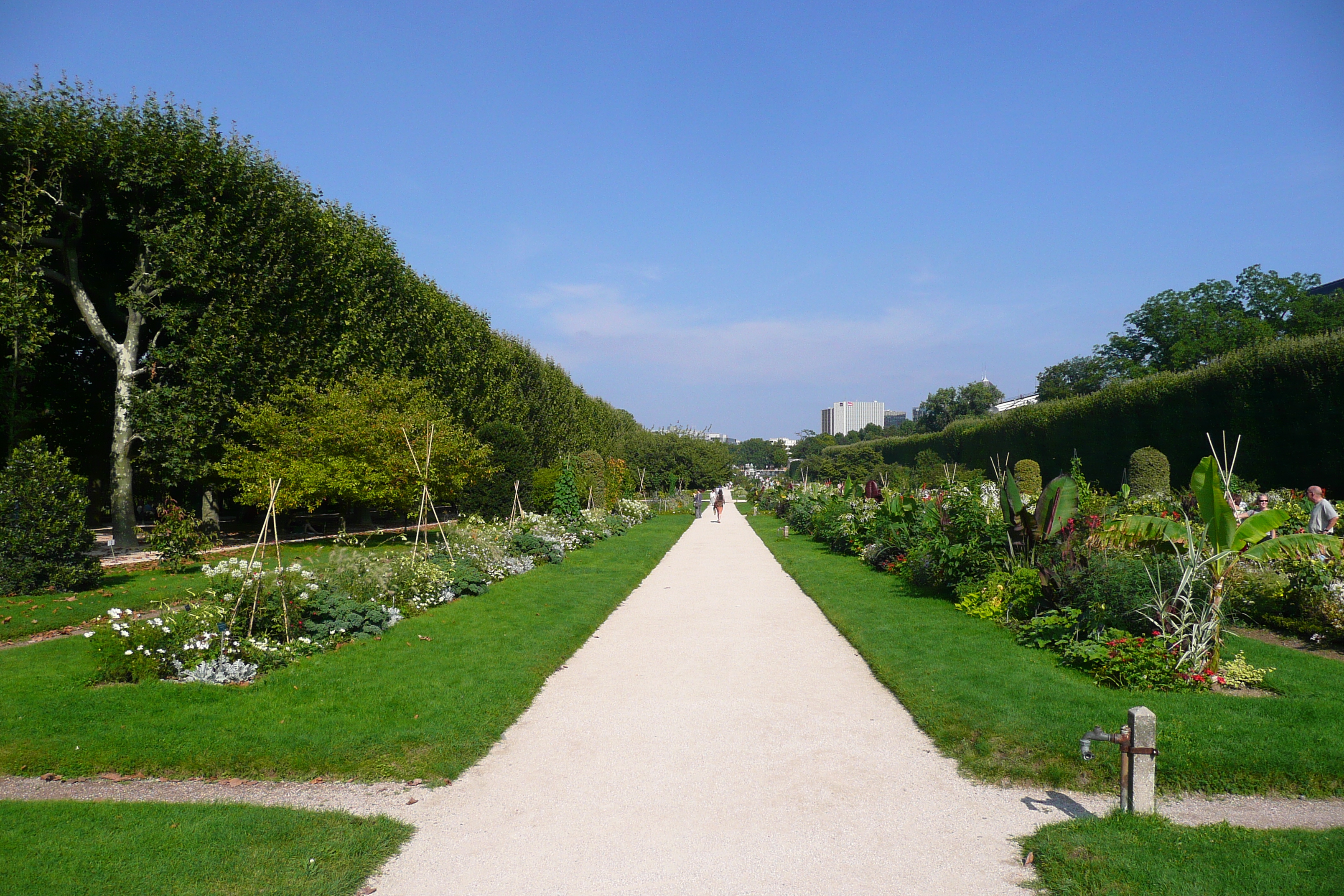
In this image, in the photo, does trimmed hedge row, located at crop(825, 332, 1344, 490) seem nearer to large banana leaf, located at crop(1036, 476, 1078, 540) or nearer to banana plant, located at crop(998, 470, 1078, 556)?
banana plant, located at crop(998, 470, 1078, 556)

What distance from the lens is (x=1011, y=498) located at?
31.6 ft

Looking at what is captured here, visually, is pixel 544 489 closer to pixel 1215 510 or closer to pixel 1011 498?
pixel 1011 498

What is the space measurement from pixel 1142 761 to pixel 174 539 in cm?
1579

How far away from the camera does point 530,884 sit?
3600 millimetres

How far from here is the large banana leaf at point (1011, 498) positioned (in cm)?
961

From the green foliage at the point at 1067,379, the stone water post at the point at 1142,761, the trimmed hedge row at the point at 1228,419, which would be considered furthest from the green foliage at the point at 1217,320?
the stone water post at the point at 1142,761

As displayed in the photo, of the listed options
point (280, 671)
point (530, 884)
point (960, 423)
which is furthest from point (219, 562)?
point (960, 423)

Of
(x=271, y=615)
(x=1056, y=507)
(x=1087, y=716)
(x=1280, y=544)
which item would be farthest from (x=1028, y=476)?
(x=271, y=615)

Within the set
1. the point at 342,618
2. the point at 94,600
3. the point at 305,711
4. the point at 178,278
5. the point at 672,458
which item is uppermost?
the point at 178,278

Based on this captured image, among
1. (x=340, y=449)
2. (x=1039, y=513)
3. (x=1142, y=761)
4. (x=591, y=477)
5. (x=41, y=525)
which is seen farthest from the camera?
(x=591, y=477)

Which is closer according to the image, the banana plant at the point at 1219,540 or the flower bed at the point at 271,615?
the banana plant at the point at 1219,540

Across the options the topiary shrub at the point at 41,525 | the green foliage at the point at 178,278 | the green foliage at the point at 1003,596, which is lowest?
the green foliage at the point at 1003,596

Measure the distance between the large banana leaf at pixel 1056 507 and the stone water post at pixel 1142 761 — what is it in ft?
17.5

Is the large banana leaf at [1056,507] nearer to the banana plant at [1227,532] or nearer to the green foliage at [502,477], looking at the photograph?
the banana plant at [1227,532]
